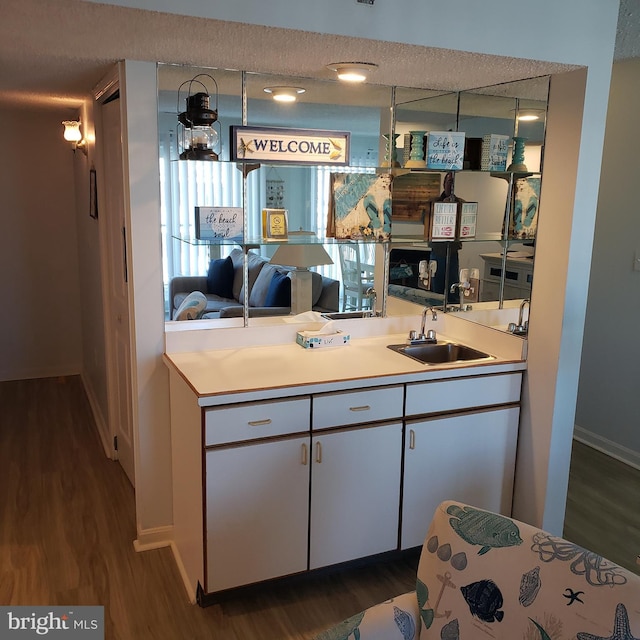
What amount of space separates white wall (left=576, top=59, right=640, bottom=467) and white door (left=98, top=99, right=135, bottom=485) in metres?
2.81

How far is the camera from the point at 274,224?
9.25 ft

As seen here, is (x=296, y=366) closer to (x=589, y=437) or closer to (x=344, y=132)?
(x=344, y=132)

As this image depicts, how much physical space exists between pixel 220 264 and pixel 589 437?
271cm

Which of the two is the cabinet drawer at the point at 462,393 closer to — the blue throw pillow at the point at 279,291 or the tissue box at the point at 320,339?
the tissue box at the point at 320,339

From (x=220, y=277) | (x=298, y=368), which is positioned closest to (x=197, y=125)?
(x=220, y=277)

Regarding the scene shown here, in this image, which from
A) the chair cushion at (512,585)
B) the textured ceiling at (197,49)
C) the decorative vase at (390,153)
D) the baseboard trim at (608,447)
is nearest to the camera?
the chair cushion at (512,585)

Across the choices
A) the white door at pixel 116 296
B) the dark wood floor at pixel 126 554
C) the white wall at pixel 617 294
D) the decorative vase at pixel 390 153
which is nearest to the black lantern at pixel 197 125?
the white door at pixel 116 296

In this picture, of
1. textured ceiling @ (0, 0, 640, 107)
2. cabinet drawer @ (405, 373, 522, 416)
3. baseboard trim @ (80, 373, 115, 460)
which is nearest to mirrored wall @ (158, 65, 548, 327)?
textured ceiling @ (0, 0, 640, 107)

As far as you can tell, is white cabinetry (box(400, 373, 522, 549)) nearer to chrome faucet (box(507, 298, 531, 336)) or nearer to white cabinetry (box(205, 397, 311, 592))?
chrome faucet (box(507, 298, 531, 336))

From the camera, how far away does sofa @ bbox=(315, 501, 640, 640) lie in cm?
131

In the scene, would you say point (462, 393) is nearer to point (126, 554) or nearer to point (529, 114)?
point (529, 114)

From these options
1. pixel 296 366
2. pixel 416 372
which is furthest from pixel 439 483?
pixel 296 366

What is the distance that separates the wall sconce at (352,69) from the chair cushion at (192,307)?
1.08m
